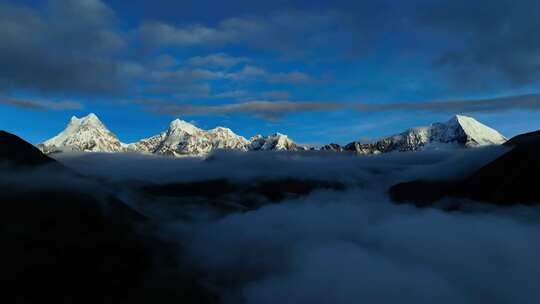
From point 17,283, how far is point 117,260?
114 feet

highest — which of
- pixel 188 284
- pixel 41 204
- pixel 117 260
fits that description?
pixel 41 204

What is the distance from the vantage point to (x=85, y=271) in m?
162

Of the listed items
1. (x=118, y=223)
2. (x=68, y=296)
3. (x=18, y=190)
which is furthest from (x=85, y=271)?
(x=18, y=190)

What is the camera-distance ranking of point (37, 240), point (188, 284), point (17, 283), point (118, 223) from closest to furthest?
point (17, 283) → point (37, 240) → point (188, 284) → point (118, 223)

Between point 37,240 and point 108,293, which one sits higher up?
point 37,240

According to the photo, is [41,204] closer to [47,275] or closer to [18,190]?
[18,190]

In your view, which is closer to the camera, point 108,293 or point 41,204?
point 108,293

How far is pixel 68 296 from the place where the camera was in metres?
152

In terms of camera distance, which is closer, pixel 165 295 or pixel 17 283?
pixel 17 283

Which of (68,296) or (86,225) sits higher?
(86,225)

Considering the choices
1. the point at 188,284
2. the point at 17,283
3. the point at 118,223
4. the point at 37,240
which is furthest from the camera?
the point at 118,223

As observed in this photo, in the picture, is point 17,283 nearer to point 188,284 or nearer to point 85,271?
point 85,271

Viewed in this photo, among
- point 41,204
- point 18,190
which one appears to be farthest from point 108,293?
point 18,190

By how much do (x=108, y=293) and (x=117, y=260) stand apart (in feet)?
54.6
